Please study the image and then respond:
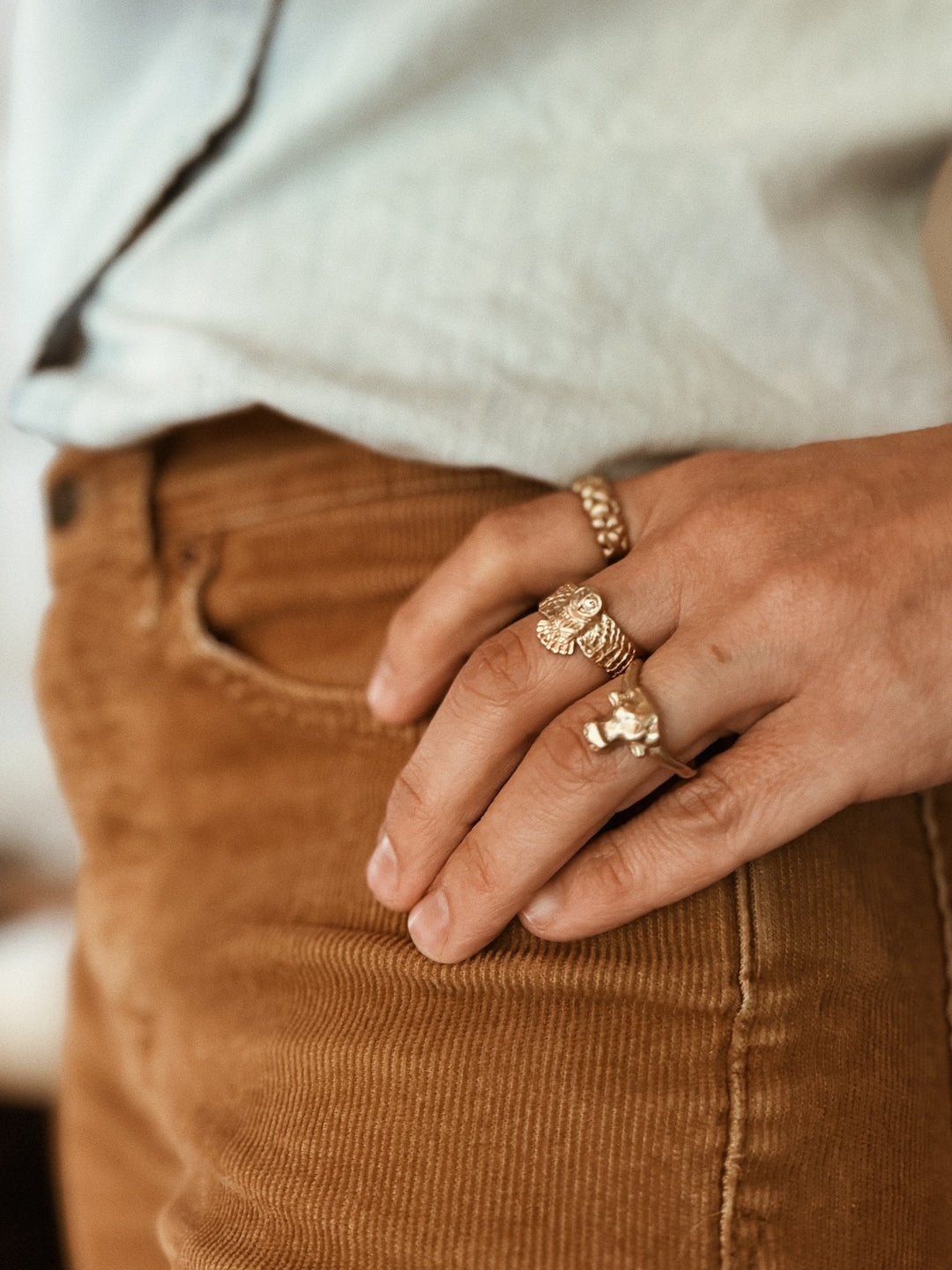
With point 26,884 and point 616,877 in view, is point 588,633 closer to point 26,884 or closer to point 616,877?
point 616,877

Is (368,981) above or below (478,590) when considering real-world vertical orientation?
below

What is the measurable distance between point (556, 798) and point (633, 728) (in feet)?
0.19

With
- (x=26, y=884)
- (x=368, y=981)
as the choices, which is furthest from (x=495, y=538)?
(x=26, y=884)

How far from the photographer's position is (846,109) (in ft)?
2.26

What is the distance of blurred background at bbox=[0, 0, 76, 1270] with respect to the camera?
3.49 feet

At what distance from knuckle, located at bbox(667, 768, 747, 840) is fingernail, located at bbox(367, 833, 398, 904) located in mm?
178

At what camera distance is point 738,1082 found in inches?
20.6

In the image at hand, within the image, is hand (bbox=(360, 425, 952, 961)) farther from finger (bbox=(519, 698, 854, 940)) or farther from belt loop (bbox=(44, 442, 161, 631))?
belt loop (bbox=(44, 442, 161, 631))

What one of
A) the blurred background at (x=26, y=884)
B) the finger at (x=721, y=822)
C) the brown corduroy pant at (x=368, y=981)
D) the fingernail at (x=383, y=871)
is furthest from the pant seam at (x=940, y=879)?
the blurred background at (x=26, y=884)

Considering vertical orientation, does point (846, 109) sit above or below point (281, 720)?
above

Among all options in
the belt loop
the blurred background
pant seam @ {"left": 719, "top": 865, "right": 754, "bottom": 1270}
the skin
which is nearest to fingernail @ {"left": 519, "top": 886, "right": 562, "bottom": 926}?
the skin

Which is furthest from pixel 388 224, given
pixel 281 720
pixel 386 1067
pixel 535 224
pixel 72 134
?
pixel 386 1067

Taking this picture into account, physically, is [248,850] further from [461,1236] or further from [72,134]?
[72,134]

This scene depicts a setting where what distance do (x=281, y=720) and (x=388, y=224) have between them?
0.37 m
